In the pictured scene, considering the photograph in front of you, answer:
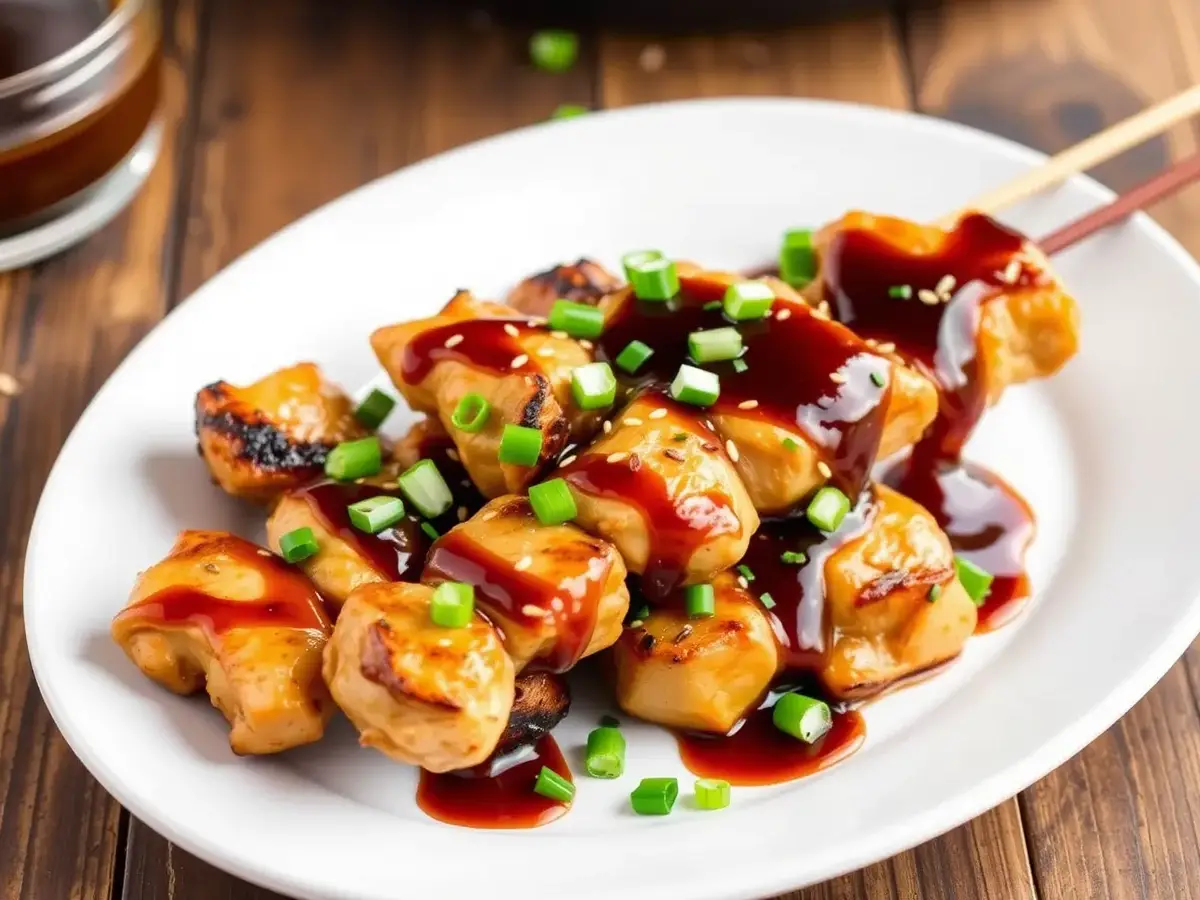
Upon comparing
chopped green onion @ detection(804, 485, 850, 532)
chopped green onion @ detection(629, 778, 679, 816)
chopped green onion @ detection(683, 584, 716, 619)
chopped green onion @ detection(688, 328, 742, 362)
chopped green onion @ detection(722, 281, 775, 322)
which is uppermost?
chopped green onion @ detection(722, 281, 775, 322)

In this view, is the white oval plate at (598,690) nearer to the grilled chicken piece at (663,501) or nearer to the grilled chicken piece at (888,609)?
the grilled chicken piece at (888,609)

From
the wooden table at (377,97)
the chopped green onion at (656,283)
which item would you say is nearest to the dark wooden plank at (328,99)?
the wooden table at (377,97)

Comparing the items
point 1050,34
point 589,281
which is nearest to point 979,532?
point 589,281

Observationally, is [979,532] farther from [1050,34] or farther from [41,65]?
[41,65]

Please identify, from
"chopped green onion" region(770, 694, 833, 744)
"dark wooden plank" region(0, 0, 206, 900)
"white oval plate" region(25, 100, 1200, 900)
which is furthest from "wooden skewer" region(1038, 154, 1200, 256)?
"dark wooden plank" region(0, 0, 206, 900)

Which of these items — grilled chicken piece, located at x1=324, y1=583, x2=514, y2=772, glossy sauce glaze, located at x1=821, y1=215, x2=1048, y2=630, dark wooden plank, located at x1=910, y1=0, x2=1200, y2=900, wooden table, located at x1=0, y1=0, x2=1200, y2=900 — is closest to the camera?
grilled chicken piece, located at x1=324, y1=583, x2=514, y2=772

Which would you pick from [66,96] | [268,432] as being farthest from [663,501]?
[66,96]

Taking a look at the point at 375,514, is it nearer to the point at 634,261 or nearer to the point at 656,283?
the point at 656,283

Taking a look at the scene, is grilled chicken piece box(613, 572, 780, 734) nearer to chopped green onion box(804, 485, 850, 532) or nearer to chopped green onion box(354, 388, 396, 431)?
chopped green onion box(804, 485, 850, 532)

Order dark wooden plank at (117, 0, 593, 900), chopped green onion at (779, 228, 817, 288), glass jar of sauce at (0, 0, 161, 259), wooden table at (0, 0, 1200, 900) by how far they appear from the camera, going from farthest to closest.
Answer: dark wooden plank at (117, 0, 593, 900), wooden table at (0, 0, 1200, 900), glass jar of sauce at (0, 0, 161, 259), chopped green onion at (779, 228, 817, 288)
